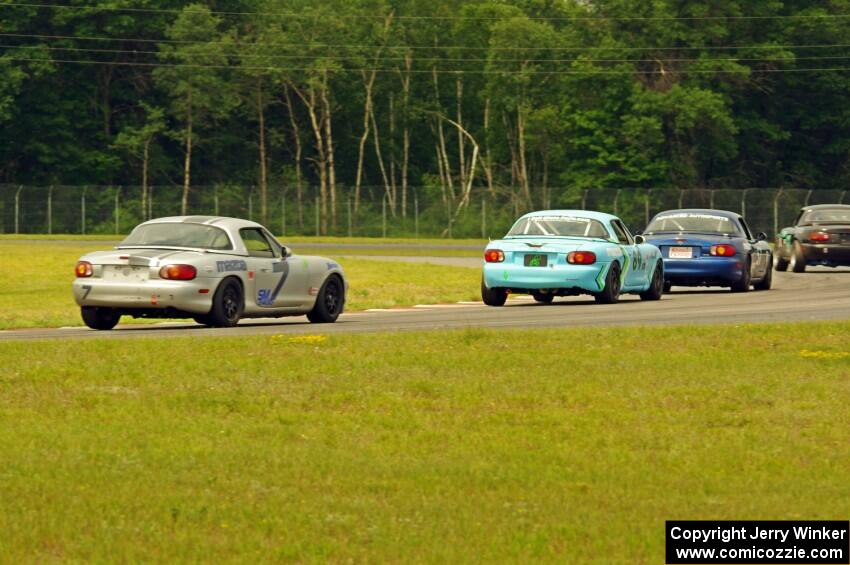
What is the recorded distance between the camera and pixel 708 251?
28719mm

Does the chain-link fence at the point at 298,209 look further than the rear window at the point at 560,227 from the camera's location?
Yes

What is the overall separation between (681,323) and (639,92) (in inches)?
2430

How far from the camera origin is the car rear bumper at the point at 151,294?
19.1 metres

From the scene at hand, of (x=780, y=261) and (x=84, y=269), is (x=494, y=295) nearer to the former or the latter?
(x=84, y=269)

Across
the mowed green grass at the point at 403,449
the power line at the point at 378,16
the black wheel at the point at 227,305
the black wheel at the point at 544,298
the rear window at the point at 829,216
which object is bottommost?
the black wheel at the point at 544,298

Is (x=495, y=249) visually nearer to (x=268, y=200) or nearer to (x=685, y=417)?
(x=685, y=417)

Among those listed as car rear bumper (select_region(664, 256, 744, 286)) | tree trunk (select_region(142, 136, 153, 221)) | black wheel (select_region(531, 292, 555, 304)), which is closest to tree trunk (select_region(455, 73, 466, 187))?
tree trunk (select_region(142, 136, 153, 221))

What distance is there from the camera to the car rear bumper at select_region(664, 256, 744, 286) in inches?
1133

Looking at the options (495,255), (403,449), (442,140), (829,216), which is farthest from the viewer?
(442,140)

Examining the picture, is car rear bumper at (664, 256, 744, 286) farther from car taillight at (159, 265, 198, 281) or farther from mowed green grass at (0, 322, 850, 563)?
mowed green grass at (0, 322, 850, 563)

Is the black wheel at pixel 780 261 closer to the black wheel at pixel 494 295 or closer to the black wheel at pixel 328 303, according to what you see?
the black wheel at pixel 494 295

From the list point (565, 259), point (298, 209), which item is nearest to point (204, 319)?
point (565, 259)

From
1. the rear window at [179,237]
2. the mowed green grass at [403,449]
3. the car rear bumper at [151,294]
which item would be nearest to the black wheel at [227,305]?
the car rear bumper at [151,294]

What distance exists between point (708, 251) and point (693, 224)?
1.20 m
